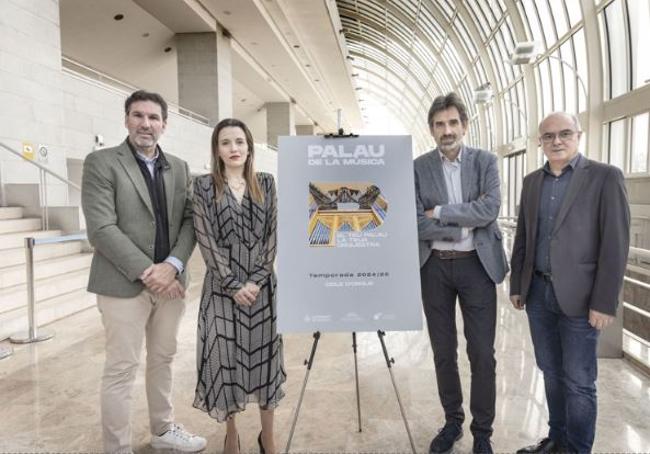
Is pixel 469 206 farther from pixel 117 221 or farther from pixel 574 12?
pixel 574 12

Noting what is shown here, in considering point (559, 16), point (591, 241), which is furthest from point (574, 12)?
point (591, 241)

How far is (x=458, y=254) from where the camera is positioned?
248 cm

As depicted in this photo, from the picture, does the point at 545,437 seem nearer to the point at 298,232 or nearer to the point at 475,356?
the point at 475,356

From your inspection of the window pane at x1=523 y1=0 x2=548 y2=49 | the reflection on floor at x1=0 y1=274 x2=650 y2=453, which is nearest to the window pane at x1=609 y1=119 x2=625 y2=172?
the window pane at x1=523 y1=0 x2=548 y2=49

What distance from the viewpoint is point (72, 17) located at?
13.2 metres

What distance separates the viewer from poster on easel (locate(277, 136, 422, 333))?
2.24m

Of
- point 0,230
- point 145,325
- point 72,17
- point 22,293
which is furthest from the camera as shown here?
point 72,17

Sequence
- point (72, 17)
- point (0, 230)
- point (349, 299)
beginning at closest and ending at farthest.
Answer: point (349, 299) < point (0, 230) < point (72, 17)

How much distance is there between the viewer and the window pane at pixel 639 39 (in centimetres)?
909

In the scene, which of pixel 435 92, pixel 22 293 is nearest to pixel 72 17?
pixel 22 293

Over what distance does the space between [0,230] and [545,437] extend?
24.6 ft

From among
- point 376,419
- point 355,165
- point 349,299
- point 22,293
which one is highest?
point 355,165

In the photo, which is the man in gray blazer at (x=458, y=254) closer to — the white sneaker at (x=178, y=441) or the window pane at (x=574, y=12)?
the white sneaker at (x=178, y=441)

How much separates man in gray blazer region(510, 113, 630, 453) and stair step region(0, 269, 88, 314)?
5622 mm
